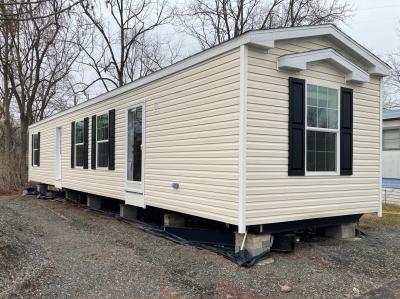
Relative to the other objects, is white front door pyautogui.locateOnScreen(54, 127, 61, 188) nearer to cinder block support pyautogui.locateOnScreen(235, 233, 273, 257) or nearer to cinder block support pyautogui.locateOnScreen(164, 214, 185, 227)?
cinder block support pyautogui.locateOnScreen(164, 214, 185, 227)

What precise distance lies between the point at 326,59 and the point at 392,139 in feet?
27.4

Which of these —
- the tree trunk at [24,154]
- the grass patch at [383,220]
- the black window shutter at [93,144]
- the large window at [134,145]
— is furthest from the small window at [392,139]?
the tree trunk at [24,154]

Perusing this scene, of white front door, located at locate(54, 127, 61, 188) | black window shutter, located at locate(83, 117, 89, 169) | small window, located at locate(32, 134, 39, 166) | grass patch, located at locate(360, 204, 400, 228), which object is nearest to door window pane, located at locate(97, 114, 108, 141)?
black window shutter, located at locate(83, 117, 89, 169)

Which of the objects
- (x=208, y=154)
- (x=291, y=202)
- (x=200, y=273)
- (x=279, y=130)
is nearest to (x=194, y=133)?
(x=208, y=154)

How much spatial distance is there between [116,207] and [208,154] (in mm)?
5591

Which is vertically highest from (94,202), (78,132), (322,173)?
(78,132)

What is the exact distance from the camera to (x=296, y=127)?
6.05 m

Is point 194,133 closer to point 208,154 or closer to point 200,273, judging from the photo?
point 208,154

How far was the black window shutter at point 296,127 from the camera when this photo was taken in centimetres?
599

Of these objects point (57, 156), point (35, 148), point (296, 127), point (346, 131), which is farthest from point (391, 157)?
point (35, 148)

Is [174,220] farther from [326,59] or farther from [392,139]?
[392,139]

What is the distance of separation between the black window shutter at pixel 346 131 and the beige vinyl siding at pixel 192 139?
213 centimetres

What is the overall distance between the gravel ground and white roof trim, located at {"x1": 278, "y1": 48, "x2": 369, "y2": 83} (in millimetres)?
2686

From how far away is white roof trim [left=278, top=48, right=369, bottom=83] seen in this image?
5.88m
